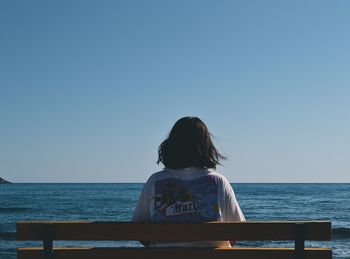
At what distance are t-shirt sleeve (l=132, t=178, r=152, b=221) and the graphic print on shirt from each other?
2.3 inches

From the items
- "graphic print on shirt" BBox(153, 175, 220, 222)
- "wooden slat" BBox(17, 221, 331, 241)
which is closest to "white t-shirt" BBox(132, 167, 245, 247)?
"graphic print on shirt" BBox(153, 175, 220, 222)

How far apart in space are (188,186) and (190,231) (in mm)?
305

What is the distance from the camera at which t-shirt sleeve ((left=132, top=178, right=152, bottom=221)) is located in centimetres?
373

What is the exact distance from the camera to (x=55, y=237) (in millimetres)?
3670

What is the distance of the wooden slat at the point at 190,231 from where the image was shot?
3.57 metres

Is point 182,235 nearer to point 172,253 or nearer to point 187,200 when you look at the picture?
point 172,253

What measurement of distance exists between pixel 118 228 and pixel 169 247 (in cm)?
36

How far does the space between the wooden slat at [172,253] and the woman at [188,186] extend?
0.14 m

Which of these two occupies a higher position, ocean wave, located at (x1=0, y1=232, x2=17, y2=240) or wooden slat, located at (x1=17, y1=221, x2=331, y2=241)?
wooden slat, located at (x1=17, y1=221, x2=331, y2=241)

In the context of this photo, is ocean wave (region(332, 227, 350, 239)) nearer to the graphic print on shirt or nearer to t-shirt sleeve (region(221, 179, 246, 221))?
t-shirt sleeve (region(221, 179, 246, 221))

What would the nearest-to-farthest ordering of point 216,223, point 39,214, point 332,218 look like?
point 216,223 < point 332,218 < point 39,214

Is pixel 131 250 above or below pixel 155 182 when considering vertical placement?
below

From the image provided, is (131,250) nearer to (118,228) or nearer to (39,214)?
(118,228)

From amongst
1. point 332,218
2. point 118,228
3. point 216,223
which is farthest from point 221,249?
point 332,218
